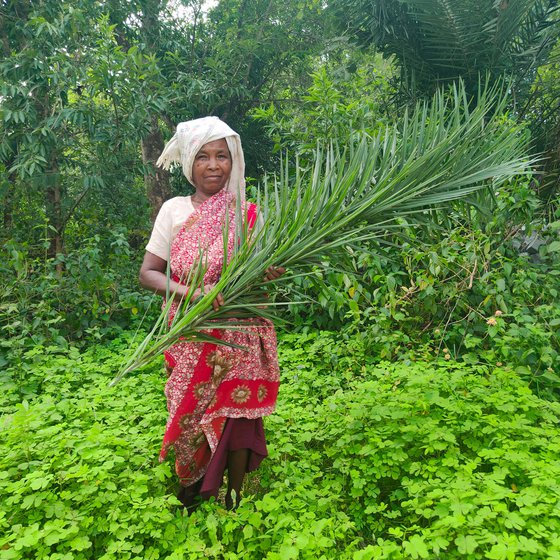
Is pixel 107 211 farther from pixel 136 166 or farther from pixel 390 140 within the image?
pixel 390 140

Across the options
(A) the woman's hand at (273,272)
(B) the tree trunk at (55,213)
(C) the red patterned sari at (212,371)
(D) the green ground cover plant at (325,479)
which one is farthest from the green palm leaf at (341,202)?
(B) the tree trunk at (55,213)

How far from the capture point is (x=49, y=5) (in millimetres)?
4156

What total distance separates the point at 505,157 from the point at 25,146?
3.62 meters

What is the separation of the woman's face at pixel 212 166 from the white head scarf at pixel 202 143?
0.02 m

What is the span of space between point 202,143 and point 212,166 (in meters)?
0.10

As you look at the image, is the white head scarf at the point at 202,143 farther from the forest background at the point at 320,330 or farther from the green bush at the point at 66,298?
the green bush at the point at 66,298

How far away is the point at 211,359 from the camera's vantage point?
2.09 meters

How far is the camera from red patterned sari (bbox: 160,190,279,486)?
2.08 metres

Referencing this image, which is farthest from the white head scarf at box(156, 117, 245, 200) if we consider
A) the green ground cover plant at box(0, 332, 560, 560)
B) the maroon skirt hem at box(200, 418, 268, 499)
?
the green ground cover plant at box(0, 332, 560, 560)

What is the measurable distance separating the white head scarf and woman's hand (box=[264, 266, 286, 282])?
49 cm

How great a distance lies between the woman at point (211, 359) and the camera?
2082 millimetres

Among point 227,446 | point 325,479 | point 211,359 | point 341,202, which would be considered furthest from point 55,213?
point 341,202

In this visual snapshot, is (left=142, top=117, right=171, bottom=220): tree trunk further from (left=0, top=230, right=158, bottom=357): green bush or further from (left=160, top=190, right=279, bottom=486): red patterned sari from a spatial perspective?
(left=160, top=190, right=279, bottom=486): red patterned sari

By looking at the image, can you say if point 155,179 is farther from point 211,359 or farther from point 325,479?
point 325,479
